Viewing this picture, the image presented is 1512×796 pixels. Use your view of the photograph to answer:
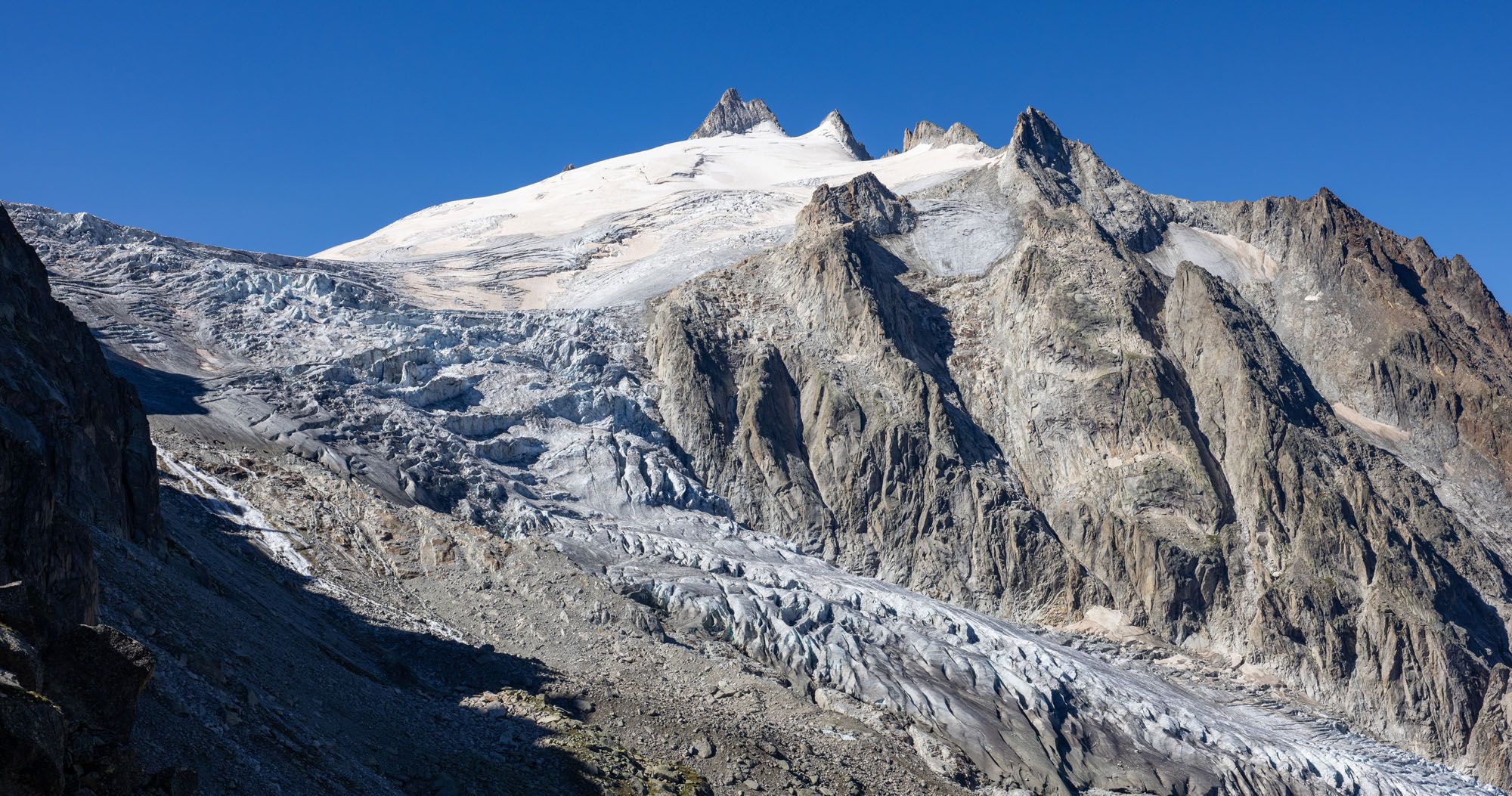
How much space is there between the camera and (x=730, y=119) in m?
196

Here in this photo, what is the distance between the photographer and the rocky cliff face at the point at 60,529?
53.0 feet

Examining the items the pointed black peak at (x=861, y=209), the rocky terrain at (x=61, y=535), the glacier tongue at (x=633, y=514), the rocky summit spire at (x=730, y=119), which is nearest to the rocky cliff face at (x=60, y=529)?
the rocky terrain at (x=61, y=535)

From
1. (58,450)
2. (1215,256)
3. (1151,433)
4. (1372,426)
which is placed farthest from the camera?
(1215,256)

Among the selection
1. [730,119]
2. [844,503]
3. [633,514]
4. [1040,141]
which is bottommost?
[633,514]

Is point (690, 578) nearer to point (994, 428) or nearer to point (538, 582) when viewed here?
point (538, 582)

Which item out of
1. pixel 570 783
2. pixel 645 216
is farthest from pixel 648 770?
pixel 645 216

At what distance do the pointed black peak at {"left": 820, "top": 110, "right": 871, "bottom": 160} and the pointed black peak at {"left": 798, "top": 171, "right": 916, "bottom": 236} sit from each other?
80227 millimetres

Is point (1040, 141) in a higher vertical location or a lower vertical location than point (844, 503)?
higher

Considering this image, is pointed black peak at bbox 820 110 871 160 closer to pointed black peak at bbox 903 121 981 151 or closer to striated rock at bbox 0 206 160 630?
pointed black peak at bbox 903 121 981 151

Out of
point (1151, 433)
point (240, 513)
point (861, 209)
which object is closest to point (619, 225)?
point (861, 209)

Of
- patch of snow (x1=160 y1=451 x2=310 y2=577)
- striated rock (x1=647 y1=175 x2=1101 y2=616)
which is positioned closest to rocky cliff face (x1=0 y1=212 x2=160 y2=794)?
patch of snow (x1=160 y1=451 x2=310 y2=577)

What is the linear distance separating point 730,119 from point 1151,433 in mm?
136018

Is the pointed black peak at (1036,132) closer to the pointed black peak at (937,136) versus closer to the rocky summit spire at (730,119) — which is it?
the pointed black peak at (937,136)

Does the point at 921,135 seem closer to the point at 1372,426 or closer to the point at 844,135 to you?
the point at 844,135
